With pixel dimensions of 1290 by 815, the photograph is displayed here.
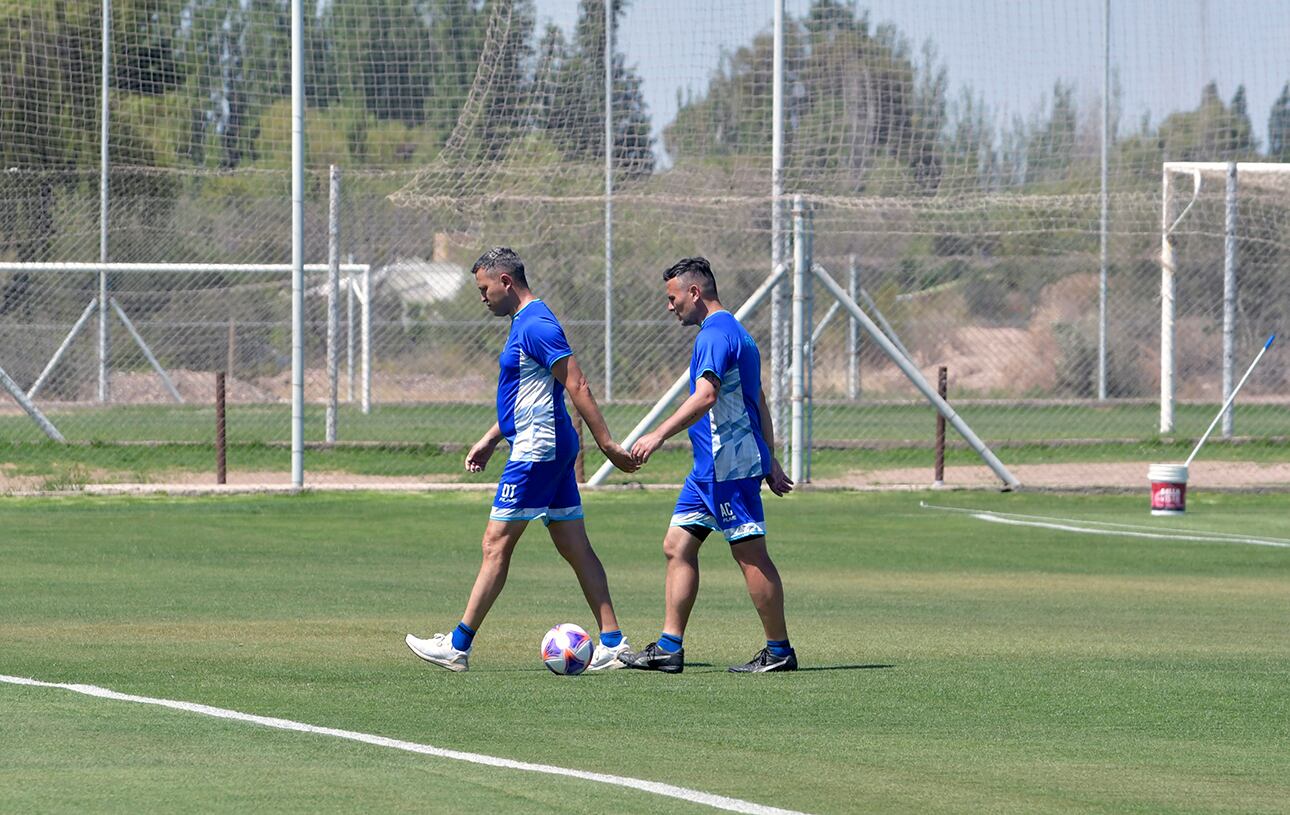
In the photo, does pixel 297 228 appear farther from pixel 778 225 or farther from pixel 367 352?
pixel 367 352

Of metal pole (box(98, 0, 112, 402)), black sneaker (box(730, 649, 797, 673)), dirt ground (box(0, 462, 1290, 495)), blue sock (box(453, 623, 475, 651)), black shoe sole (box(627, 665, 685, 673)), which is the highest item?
metal pole (box(98, 0, 112, 402))

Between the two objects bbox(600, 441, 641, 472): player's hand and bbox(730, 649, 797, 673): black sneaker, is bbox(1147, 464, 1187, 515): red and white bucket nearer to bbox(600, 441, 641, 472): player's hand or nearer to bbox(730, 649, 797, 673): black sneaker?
bbox(730, 649, 797, 673): black sneaker

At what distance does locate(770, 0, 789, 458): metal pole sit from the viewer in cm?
2323

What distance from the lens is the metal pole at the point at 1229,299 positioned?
27047mm

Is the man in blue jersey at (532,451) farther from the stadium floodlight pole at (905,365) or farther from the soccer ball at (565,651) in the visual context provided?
the stadium floodlight pole at (905,365)

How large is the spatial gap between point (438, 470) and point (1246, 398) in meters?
20.3

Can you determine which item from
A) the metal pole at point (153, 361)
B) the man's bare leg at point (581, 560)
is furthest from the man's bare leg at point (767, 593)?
the metal pole at point (153, 361)

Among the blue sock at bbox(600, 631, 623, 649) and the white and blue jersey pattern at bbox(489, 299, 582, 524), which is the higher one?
the white and blue jersey pattern at bbox(489, 299, 582, 524)

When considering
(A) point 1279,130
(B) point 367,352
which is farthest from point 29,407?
(A) point 1279,130

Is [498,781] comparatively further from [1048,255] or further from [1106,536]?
[1048,255]

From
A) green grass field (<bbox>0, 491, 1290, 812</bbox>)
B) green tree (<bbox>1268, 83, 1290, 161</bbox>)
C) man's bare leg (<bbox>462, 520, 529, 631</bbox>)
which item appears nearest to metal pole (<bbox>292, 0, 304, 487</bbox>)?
green grass field (<bbox>0, 491, 1290, 812</bbox>)

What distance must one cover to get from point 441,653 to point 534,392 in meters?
1.38

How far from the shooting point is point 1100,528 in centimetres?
1917

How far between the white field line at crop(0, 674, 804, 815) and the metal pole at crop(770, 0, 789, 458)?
48.7 ft
